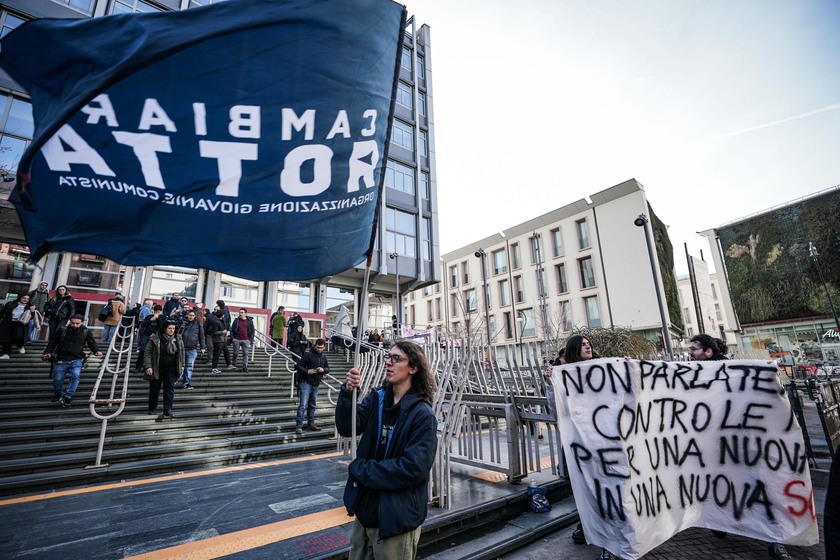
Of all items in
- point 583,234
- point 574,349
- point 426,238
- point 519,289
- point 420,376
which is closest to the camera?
point 420,376

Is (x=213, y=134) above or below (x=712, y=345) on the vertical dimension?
above

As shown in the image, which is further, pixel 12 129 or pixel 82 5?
pixel 82 5

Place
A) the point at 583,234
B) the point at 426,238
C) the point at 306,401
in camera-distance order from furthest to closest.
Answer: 1. the point at 583,234
2. the point at 426,238
3. the point at 306,401

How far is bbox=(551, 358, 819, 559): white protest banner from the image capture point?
3330mm

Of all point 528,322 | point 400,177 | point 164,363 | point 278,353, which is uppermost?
point 400,177

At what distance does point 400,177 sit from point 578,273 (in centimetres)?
1978

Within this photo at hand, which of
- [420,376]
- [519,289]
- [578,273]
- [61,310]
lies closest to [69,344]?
[61,310]

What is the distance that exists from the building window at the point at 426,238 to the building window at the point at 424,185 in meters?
1.69

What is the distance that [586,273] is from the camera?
118 ft

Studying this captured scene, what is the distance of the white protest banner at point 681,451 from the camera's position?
10.9 feet

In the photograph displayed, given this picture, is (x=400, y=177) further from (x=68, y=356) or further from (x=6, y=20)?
(x=68, y=356)

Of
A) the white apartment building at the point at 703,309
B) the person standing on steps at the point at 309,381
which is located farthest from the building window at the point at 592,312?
the person standing on steps at the point at 309,381

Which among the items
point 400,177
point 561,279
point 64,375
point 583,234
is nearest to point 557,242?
point 583,234

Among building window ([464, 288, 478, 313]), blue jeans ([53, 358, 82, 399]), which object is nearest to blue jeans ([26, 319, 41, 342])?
blue jeans ([53, 358, 82, 399])
